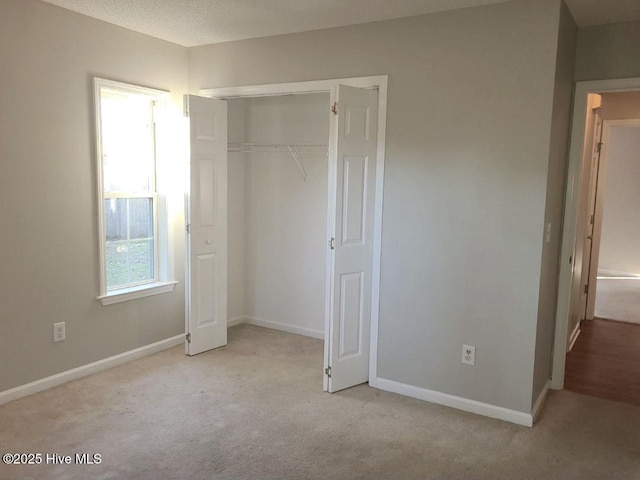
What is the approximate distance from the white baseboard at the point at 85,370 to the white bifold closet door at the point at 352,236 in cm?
159

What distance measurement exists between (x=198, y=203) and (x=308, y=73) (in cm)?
131

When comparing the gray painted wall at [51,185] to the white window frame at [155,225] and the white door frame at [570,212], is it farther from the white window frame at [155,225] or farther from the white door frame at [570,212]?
the white door frame at [570,212]

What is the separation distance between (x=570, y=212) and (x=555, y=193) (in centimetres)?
35

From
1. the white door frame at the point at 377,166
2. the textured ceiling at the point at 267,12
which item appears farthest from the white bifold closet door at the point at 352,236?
the textured ceiling at the point at 267,12

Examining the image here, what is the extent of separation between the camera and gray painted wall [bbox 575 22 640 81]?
10.9 feet

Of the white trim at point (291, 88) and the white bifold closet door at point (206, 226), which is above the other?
the white trim at point (291, 88)

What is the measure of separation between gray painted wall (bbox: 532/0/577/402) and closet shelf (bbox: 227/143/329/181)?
76.4 inches

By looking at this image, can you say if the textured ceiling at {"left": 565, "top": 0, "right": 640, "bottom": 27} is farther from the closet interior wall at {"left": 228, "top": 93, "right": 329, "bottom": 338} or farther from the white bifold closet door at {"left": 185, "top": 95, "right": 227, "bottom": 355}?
the white bifold closet door at {"left": 185, "top": 95, "right": 227, "bottom": 355}

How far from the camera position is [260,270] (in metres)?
5.12

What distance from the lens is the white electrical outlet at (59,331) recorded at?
11.6ft

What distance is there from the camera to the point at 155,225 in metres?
4.32

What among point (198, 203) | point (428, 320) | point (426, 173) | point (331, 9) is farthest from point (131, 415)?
point (331, 9)

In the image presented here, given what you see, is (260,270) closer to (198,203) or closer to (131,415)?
(198,203)

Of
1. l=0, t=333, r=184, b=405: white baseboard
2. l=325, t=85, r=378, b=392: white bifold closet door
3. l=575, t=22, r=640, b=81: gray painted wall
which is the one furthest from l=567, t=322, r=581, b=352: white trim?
l=0, t=333, r=184, b=405: white baseboard
